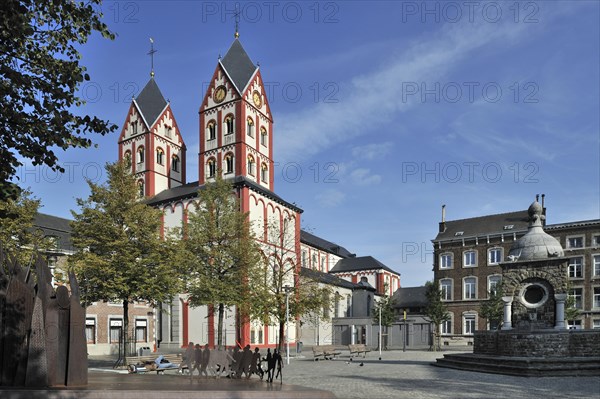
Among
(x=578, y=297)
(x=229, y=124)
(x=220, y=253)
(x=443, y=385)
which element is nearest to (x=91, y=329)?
(x=220, y=253)

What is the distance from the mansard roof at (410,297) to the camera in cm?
A: 7534

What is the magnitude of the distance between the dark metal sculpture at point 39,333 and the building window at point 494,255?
56219mm

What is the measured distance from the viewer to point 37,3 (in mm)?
10773

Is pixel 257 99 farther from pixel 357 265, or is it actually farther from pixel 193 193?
pixel 357 265

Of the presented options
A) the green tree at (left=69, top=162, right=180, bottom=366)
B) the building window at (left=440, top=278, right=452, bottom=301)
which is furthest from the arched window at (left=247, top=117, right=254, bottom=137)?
the building window at (left=440, top=278, right=452, bottom=301)

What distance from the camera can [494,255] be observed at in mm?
61344

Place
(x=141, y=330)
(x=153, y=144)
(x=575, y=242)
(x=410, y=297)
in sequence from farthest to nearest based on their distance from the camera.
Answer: (x=410, y=297) → (x=153, y=144) → (x=575, y=242) → (x=141, y=330)

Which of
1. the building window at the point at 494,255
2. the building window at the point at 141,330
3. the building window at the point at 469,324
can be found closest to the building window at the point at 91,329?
the building window at the point at 141,330

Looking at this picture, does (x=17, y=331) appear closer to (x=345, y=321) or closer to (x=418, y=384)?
(x=418, y=384)

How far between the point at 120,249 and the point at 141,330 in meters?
21.2

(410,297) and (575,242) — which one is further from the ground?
(575,242)

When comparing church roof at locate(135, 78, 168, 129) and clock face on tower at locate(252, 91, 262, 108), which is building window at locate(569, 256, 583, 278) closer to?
clock face on tower at locate(252, 91, 262, 108)

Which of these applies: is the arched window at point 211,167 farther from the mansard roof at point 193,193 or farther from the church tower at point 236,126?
the mansard roof at point 193,193

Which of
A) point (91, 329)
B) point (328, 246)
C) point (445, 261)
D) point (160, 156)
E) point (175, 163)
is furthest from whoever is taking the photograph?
point (328, 246)
